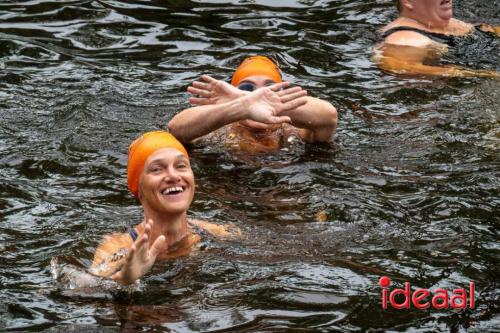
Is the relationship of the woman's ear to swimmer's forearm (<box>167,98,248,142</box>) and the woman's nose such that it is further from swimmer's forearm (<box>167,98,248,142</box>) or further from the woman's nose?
the woman's nose

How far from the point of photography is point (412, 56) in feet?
42.0

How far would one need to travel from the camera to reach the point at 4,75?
39.9ft

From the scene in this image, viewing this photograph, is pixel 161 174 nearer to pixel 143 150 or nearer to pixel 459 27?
pixel 143 150

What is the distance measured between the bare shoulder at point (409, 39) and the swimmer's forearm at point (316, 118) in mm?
3312

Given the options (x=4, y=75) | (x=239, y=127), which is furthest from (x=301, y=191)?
(x=4, y=75)

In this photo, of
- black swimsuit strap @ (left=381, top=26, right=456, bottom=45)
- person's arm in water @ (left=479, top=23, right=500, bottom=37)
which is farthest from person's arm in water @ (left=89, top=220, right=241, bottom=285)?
person's arm in water @ (left=479, top=23, right=500, bottom=37)

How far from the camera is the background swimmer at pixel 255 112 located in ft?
30.3

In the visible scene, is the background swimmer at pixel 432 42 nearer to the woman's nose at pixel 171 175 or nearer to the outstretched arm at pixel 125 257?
the woman's nose at pixel 171 175

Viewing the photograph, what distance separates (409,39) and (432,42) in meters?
0.31

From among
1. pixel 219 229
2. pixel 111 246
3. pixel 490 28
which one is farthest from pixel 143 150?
pixel 490 28

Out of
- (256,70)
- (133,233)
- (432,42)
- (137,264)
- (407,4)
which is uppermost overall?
(407,4)

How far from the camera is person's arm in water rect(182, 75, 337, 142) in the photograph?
31.4 feet

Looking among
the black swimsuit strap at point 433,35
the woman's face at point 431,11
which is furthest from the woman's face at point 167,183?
the woman's face at point 431,11

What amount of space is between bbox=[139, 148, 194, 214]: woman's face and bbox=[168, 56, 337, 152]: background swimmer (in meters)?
1.46
